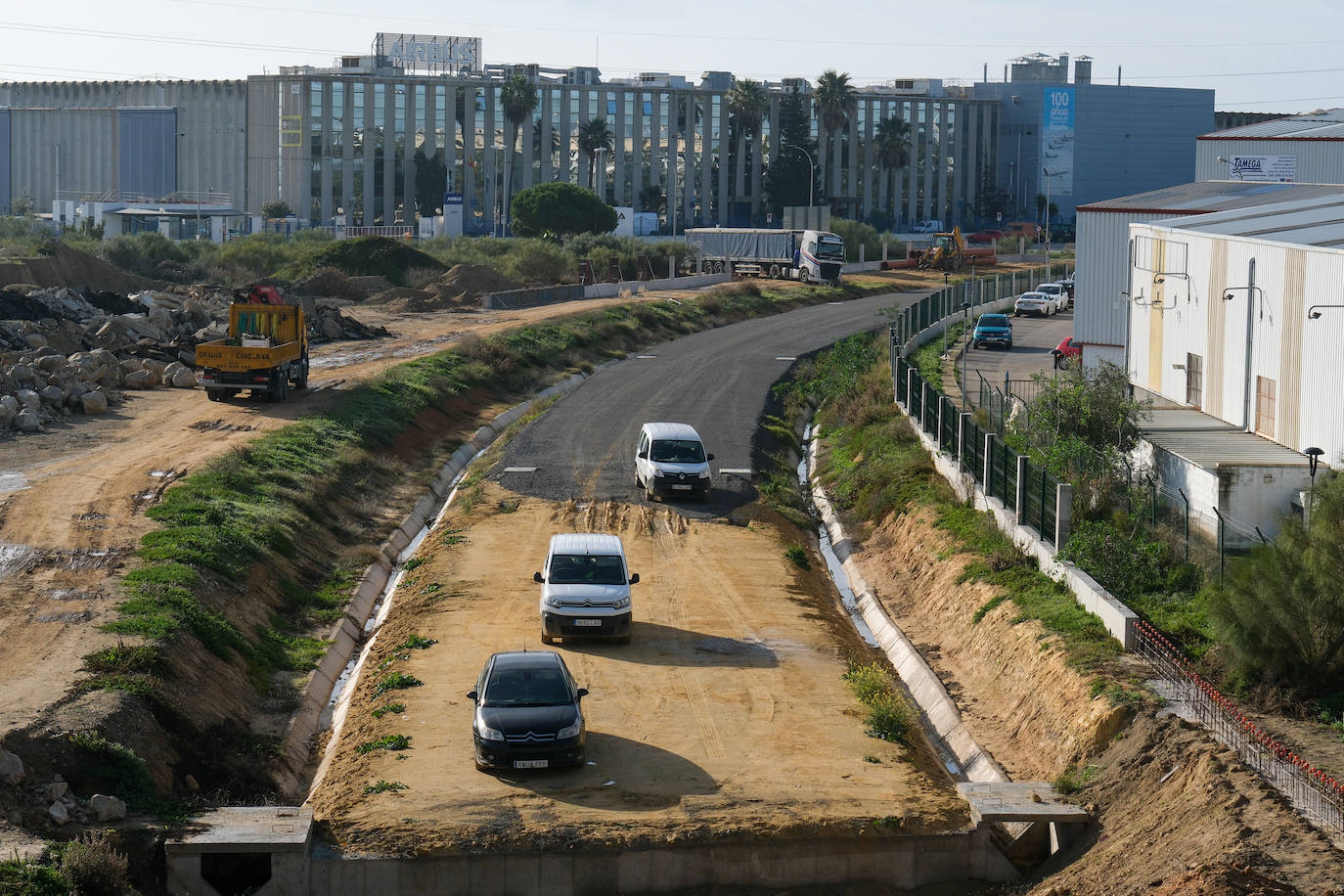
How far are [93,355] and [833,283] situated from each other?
5720 centimetres

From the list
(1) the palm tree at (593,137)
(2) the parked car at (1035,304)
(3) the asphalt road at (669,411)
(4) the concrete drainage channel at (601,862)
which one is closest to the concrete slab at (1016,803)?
(4) the concrete drainage channel at (601,862)

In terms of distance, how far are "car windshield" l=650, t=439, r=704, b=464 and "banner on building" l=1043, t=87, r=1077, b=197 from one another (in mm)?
122194

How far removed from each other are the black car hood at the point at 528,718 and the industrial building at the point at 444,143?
4405 inches

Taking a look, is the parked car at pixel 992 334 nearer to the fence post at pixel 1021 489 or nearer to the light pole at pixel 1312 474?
the light pole at pixel 1312 474

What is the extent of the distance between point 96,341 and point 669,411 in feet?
71.5

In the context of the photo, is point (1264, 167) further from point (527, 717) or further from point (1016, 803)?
point (527, 717)

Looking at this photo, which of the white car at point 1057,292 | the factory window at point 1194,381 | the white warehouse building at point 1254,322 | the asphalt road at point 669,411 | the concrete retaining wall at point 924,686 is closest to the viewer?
the concrete retaining wall at point 924,686

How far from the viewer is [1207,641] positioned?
81.2 ft

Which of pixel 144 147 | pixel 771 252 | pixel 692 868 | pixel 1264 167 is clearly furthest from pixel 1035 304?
pixel 144 147

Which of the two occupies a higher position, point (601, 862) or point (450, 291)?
point (450, 291)

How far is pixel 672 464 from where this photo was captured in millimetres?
39000

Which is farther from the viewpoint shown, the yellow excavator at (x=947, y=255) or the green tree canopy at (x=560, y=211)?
the green tree canopy at (x=560, y=211)

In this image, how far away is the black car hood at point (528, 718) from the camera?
816 inches

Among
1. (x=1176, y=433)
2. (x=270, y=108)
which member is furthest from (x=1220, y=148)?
(x=270, y=108)
